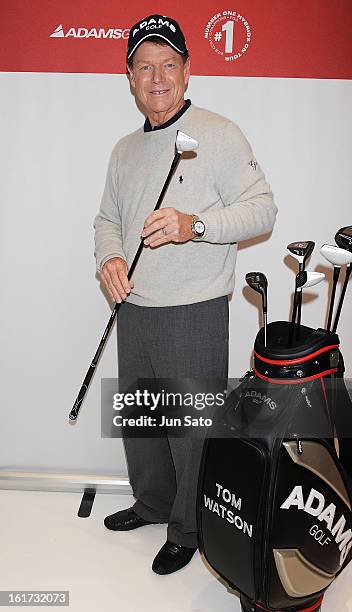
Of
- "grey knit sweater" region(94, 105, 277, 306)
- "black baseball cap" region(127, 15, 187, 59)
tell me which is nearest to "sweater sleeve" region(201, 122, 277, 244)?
"grey knit sweater" region(94, 105, 277, 306)

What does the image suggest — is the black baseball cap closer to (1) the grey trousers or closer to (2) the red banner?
(2) the red banner

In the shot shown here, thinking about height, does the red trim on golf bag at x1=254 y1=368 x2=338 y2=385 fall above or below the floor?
above

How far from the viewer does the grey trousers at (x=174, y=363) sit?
6.45 feet

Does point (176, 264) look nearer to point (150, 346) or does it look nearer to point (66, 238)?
point (150, 346)

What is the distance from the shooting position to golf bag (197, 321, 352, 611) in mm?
1579

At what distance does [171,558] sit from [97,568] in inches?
8.9

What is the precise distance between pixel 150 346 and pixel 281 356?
0.53 meters

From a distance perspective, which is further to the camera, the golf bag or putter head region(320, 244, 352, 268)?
putter head region(320, 244, 352, 268)

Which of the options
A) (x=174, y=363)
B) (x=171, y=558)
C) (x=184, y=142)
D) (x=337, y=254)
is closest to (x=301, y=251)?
(x=337, y=254)

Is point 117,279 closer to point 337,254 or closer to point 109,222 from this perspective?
point 109,222

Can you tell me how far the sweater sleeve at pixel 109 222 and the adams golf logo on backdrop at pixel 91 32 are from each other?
0.38 metres

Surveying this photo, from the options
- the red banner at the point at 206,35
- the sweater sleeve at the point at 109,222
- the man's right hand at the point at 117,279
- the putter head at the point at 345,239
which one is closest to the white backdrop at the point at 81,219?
the red banner at the point at 206,35

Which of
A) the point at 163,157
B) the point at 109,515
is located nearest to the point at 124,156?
the point at 163,157

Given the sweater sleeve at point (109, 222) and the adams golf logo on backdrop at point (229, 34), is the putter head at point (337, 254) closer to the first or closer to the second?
the sweater sleeve at point (109, 222)
